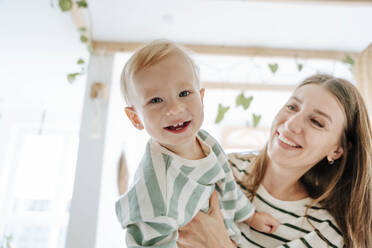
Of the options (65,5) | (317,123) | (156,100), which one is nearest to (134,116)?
(156,100)

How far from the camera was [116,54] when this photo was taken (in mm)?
3303

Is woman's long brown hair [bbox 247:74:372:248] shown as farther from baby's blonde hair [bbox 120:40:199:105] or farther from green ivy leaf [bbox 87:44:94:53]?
green ivy leaf [bbox 87:44:94:53]

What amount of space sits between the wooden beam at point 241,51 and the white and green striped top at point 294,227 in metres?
2.18

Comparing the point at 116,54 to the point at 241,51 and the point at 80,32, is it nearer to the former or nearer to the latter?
the point at 80,32

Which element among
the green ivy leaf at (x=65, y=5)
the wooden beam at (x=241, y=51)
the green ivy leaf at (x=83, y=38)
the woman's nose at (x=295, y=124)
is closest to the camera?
the woman's nose at (x=295, y=124)

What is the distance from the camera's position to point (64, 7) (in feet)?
6.58

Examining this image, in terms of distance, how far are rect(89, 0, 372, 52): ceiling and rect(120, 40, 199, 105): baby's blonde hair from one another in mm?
1768

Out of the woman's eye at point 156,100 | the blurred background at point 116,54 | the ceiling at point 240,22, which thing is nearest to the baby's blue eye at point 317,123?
the woman's eye at point 156,100

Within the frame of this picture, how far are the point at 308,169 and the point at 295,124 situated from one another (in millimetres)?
307

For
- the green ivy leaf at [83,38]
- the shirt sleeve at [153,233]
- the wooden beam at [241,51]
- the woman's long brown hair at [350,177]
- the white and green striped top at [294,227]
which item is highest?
the wooden beam at [241,51]

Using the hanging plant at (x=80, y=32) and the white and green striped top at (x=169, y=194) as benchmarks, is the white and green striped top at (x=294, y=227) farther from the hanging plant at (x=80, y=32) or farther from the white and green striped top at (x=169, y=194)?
the hanging plant at (x=80, y=32)

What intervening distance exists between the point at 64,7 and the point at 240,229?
1788 mm

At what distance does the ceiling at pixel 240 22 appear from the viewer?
259 centimetres

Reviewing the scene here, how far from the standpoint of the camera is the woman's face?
1233 mm
